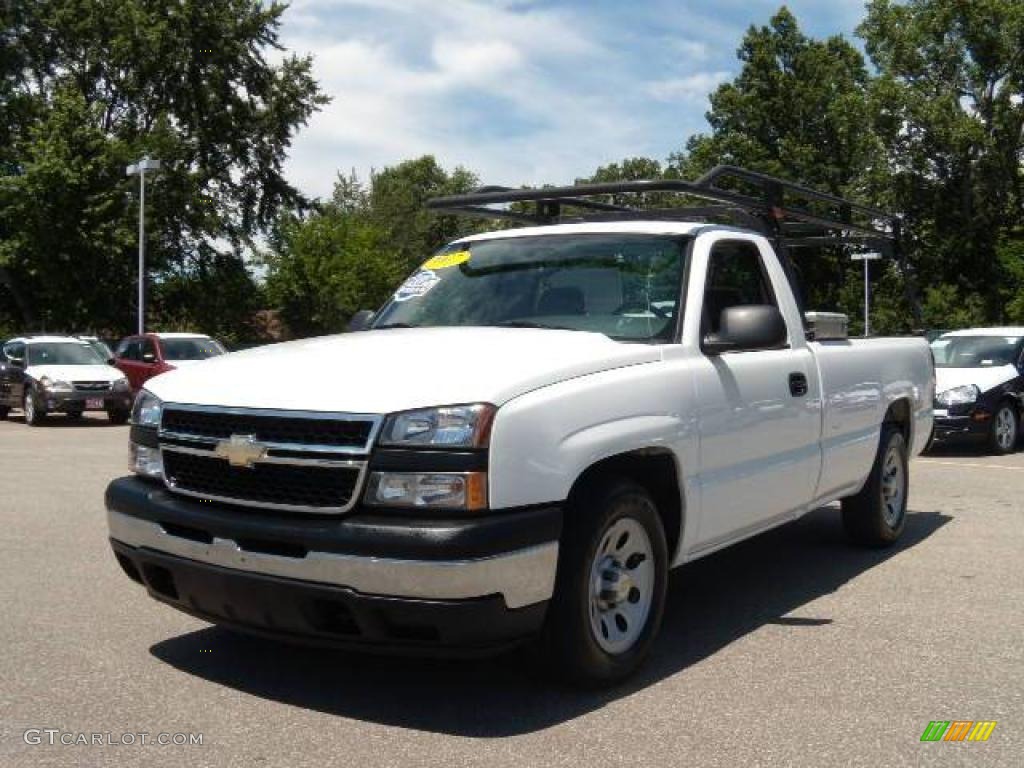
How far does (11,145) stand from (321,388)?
39115 millimetres

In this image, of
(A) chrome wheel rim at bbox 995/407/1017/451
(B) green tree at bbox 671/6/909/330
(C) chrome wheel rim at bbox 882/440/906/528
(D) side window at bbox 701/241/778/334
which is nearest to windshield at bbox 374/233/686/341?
(D) side window at bbox 701/241/778/334

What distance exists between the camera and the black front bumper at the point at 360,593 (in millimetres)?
3678

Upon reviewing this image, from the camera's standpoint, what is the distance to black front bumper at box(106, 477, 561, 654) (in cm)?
368

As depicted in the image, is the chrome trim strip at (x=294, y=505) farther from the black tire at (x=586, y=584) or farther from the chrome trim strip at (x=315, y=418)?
the black tire at (x=586, y=584)

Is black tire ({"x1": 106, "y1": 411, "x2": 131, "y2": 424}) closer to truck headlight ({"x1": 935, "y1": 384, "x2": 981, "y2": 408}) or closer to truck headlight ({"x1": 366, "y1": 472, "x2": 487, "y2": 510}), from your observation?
truck headlight ({"x1": 935, "y1": 384, "x2": 981, "y2": 408})

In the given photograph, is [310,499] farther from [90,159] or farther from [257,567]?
[90,159]

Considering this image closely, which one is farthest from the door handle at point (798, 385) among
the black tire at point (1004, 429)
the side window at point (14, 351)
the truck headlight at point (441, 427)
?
the side window at point (14, 351)

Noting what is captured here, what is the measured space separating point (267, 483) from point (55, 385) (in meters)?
17.6

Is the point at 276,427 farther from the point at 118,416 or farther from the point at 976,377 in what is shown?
the point at 118,416

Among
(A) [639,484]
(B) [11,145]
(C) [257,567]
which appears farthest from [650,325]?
(B) [11,145]

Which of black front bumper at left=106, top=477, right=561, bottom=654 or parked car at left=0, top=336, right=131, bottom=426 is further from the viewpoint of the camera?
parked car at left=0, top=336, right=131, bottom=426

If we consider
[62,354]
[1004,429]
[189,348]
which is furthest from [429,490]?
[62,354]

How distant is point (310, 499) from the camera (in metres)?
3.90

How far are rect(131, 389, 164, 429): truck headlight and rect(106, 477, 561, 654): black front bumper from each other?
1.70 feet
